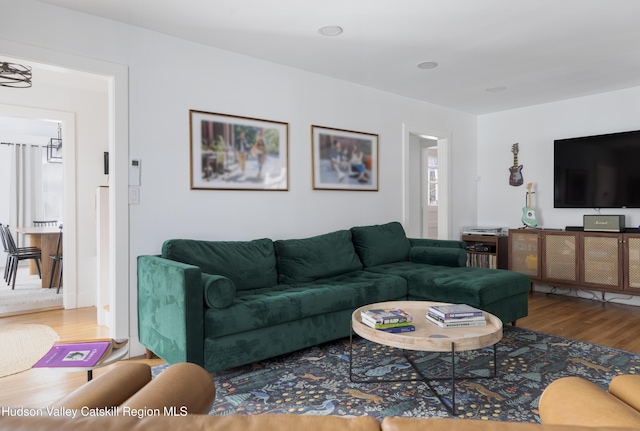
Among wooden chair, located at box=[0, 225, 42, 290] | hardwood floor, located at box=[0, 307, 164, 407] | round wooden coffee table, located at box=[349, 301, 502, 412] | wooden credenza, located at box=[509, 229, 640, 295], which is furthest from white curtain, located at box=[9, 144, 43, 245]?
wooden credenza, located at box=[509, 229, 640, 295]

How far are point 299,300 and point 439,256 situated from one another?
1917 millimetres

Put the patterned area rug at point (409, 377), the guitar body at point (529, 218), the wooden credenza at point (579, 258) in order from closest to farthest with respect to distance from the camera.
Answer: the patterned area rug at point (409, 377) < the wooden credenza at point (579, 258) < the guitar body at point (529, 218)

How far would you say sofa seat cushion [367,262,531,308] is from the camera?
10.8ft

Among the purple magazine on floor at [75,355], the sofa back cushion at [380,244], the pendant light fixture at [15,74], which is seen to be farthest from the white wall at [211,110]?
the purple magazine on floor at [75,355]

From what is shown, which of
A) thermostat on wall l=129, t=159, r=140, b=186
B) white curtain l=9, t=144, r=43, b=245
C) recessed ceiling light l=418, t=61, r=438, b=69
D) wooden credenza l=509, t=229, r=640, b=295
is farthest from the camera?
white curtain l=9, t=144, r=43, b=245

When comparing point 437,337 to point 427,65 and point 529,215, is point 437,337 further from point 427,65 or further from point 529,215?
point 529,215

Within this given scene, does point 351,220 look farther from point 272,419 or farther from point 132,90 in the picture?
point 272,419

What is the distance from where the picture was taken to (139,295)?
3.10 m

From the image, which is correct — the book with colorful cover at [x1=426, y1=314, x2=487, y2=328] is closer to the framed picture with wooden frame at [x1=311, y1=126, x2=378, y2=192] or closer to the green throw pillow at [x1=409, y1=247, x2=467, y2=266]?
the green throw pillow at [x1=409, y1=247, x2=467, y2=266]

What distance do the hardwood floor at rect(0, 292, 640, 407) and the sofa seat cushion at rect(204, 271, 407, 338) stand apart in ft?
2.75

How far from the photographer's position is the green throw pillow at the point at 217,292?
255 centimetres

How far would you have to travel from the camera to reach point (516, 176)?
575cm

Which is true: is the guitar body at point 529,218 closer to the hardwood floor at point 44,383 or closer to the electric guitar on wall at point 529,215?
the electric guitar on wall at point 529,215

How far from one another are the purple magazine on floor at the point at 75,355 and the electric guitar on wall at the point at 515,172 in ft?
17.8
